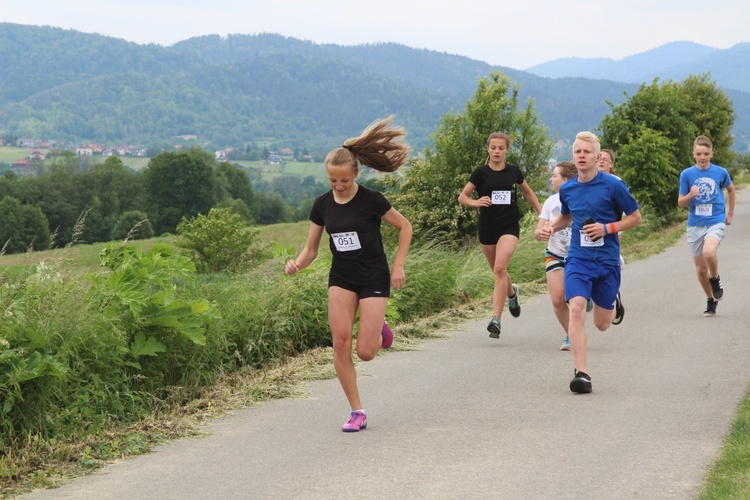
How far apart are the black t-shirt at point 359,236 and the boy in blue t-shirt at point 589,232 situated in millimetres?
1914

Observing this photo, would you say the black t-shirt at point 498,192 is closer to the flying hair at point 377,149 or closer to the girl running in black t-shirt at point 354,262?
the flying hair at point 377,149

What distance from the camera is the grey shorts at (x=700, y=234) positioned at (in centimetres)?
1248

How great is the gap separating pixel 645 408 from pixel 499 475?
2.17 m

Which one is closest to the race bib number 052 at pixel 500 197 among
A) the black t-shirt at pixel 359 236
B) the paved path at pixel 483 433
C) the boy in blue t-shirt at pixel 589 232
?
the paved path at pixel 483 433

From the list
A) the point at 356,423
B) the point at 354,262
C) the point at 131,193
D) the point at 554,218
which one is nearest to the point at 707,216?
the point at 554,218

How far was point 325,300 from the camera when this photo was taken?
10344mm

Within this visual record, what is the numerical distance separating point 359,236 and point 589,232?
2.12 meters

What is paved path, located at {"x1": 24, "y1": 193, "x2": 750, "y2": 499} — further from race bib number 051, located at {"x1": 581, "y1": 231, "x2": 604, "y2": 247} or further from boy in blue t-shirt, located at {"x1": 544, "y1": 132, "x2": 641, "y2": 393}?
race bib number 051, located at {"x1": 581, "y1": 231, "x2": 604, "y2": 247}

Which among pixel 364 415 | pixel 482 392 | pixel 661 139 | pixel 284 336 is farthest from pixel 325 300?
pixel 661 139

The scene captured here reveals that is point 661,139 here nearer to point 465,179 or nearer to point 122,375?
point 465,179

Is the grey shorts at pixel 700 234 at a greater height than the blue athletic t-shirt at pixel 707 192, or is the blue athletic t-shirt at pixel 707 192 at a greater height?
the blue athletic t-shirt at pixel 707 192

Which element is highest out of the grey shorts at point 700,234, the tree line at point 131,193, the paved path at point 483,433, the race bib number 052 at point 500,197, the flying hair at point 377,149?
the flying hair at point 377,149

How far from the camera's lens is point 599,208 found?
8.02 metres

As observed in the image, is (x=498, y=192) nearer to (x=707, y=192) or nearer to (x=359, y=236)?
(x=707, y=192)
